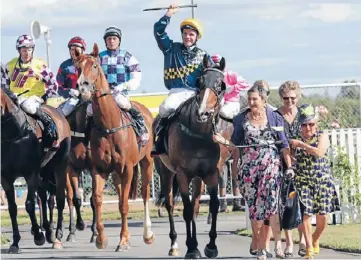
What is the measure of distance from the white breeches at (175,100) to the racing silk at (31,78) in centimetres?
214

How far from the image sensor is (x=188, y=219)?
1556 centimetres

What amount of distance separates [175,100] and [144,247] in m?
2.40

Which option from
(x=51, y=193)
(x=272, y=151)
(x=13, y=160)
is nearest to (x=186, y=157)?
(x=272, y=151)

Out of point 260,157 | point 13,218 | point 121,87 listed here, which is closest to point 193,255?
point 260,157

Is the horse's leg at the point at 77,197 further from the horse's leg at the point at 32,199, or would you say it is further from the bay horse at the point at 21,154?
the horse's leg at the point at 32,199

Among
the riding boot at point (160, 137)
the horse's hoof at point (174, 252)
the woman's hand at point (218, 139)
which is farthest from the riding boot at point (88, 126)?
the woman's hand at point (218, 139)

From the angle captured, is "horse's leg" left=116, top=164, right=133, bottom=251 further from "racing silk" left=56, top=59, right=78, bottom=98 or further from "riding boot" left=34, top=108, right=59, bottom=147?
"racing silk" left=56, top=59, right=78, bottom=98

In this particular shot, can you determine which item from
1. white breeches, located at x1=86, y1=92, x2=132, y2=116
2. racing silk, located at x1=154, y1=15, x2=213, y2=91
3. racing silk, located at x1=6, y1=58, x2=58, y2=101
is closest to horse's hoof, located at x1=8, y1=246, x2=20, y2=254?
white breeches, located at x1=86, y1=92, x2=132, y2=116

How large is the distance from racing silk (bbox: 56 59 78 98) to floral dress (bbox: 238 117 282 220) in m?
4.70

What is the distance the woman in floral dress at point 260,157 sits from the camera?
14109 mm

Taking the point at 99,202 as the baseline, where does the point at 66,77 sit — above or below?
above

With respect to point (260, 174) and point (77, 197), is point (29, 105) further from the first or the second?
point (260, 174)

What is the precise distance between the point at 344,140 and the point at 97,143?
4.81 m

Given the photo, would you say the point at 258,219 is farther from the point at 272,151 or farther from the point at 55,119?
the point at 55,119
